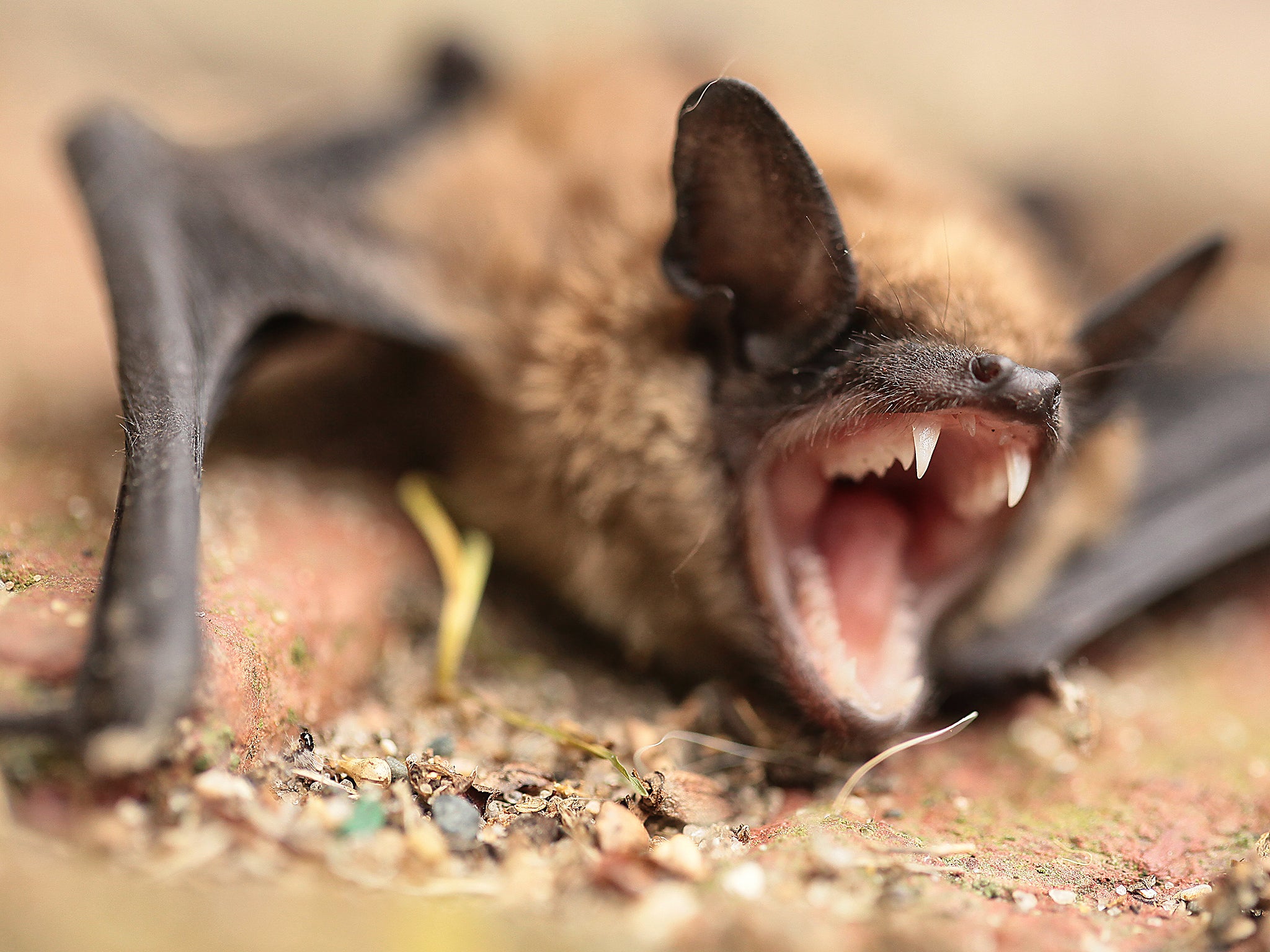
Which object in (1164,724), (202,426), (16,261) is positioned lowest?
(1164,724)

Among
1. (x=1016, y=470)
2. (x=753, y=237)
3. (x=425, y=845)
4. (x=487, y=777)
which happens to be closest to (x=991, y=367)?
(x=1016, y=470)

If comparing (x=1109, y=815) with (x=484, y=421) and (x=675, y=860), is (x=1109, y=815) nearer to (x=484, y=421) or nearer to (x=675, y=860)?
(x=675, y=860)

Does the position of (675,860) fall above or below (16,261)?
below

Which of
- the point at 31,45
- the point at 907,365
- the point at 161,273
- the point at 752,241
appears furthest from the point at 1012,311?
the point at 31,45

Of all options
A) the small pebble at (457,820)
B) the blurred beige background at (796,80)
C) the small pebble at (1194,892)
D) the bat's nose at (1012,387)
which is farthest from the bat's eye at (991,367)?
the blurred beige background at (796,80)

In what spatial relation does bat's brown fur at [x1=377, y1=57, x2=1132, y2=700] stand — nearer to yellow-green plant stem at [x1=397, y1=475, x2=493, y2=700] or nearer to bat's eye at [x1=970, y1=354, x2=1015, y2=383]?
yellow-green plant stem at [x1=397, y1=475, x2=493, y2=700]

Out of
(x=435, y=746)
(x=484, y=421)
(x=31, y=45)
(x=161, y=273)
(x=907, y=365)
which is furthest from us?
(x=31, y=45)

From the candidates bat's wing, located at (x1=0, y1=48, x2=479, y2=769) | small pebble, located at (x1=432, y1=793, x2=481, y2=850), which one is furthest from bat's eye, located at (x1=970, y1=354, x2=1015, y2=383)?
bat's wing, located at (x1=0, y1=48, x2=479, y2=769)
